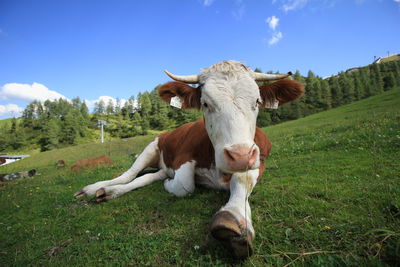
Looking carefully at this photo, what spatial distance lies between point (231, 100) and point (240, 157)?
93 centimetres

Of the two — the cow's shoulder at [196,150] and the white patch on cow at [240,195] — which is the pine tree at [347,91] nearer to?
the cow's shoulder at [196,150]

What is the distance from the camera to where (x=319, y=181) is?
12.5ft

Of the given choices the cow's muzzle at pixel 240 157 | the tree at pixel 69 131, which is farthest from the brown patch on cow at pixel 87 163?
the tree at pixel 69 131

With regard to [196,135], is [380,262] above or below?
below

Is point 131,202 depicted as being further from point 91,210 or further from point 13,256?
point 13,256

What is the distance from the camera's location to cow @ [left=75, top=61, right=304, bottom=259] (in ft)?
6.25

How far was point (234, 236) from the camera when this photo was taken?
1.70 m

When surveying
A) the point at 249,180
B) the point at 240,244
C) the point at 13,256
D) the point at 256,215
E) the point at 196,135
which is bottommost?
the point at 13,256

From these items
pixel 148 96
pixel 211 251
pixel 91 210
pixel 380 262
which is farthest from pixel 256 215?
pixel 148 96

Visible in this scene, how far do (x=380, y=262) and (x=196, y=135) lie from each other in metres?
3.17

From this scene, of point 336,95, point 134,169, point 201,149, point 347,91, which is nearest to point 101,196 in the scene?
point 134,169

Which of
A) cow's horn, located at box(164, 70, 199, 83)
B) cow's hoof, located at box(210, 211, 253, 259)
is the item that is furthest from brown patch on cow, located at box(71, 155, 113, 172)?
cow's hoof, located at box(210, 211, 253, 259)

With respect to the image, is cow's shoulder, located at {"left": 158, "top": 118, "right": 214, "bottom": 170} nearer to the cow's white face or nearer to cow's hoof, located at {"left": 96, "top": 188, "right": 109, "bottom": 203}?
the cow's white face

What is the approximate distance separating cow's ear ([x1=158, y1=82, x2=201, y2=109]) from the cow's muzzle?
1.74 meters
